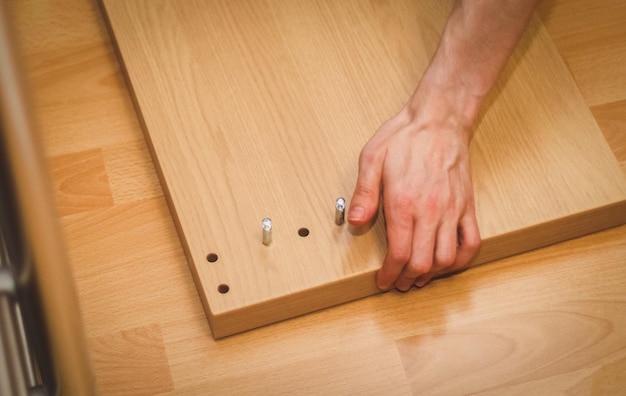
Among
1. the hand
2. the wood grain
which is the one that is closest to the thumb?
the hand

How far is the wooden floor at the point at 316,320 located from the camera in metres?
0.90

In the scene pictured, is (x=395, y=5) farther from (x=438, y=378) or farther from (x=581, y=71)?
(x=438, y=378)

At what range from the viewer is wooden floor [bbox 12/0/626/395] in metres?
0.90

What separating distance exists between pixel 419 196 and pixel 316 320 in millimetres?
169

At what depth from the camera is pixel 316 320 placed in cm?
93

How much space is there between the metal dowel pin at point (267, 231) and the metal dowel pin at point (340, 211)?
0.23 ft

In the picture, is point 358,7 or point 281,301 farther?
point 358,7

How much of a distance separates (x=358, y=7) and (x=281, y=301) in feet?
1.28

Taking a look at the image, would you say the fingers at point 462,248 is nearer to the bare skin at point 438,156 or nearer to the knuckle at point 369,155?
the bare skin at point 438,156

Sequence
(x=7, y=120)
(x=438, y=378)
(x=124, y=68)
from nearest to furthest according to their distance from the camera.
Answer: (x=7, y=120), (x=438, y=378), (x=124, y=68)

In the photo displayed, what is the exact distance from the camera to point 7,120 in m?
0.41

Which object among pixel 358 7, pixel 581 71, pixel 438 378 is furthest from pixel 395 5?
pixel 438 378

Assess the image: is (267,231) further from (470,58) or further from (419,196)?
(470,58)

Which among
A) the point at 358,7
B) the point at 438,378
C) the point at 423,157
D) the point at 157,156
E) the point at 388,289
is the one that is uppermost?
the point at 358,7
